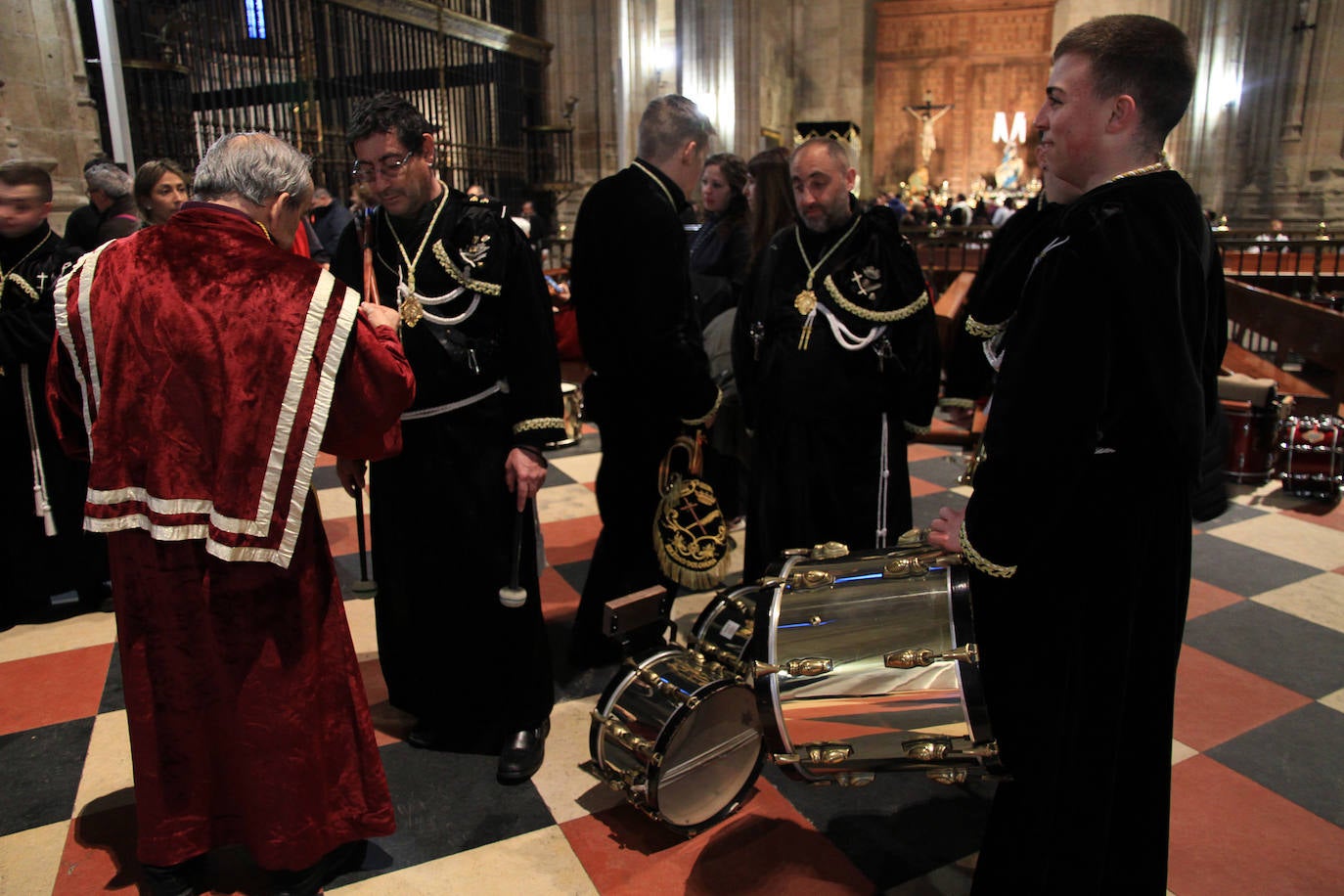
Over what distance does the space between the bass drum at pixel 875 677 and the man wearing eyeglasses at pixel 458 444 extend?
97cm

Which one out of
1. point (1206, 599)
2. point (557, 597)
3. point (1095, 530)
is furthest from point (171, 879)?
point (1206, 599)

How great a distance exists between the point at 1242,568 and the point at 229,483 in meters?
4.17

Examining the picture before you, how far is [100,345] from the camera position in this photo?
5.64 feet

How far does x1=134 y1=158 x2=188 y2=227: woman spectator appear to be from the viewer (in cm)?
356

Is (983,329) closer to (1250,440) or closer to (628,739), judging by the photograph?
(628,739)

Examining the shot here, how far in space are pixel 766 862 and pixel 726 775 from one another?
0.23 metres

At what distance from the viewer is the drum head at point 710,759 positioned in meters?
2.12

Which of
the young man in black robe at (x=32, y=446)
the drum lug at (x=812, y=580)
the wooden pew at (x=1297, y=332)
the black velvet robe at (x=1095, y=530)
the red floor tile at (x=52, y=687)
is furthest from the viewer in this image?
the wooden pew at (x=1297, y=332)

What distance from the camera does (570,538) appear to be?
14.5ft

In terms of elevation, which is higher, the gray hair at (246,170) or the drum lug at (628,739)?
the gray hair at (246,170)

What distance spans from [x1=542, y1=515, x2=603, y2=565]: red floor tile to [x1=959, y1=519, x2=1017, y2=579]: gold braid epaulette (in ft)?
9.04

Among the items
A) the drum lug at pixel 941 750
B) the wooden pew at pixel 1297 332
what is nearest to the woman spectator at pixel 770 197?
the drum lug at pixel 941 750

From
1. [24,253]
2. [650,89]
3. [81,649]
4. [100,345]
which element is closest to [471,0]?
[650,89]

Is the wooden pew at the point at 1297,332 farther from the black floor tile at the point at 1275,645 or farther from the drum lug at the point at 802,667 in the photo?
the drum lug at the point at 802,667
